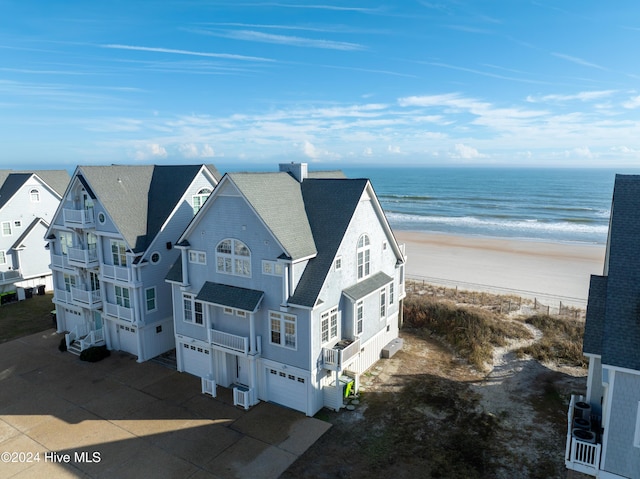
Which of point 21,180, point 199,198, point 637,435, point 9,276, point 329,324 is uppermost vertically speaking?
point 21,180

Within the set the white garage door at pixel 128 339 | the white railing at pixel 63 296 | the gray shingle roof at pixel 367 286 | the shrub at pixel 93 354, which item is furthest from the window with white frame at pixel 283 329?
the white railing at pixel 63 296

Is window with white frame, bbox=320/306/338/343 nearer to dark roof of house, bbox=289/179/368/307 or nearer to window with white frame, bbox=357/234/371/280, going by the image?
dark roof of house, bbox=289/179/368/307

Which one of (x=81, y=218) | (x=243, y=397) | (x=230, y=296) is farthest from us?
(x=81, y=218)

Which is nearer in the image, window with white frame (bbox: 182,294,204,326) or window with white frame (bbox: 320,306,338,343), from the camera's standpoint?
window with white frame (bbox: 320,306,338,343)

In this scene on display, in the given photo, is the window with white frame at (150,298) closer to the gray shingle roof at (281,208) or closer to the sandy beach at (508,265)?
the gray shingle roof at (281,208)

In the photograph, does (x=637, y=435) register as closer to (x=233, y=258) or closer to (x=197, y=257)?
(x=233, y=258)

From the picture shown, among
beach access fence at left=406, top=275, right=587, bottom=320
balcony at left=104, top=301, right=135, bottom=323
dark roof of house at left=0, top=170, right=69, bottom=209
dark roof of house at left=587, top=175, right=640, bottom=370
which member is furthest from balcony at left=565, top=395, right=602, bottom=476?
dark roof of house at left=0, top=170, right=69, bottom=209

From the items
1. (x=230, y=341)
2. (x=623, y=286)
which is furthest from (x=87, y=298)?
(x=623, y=286)
